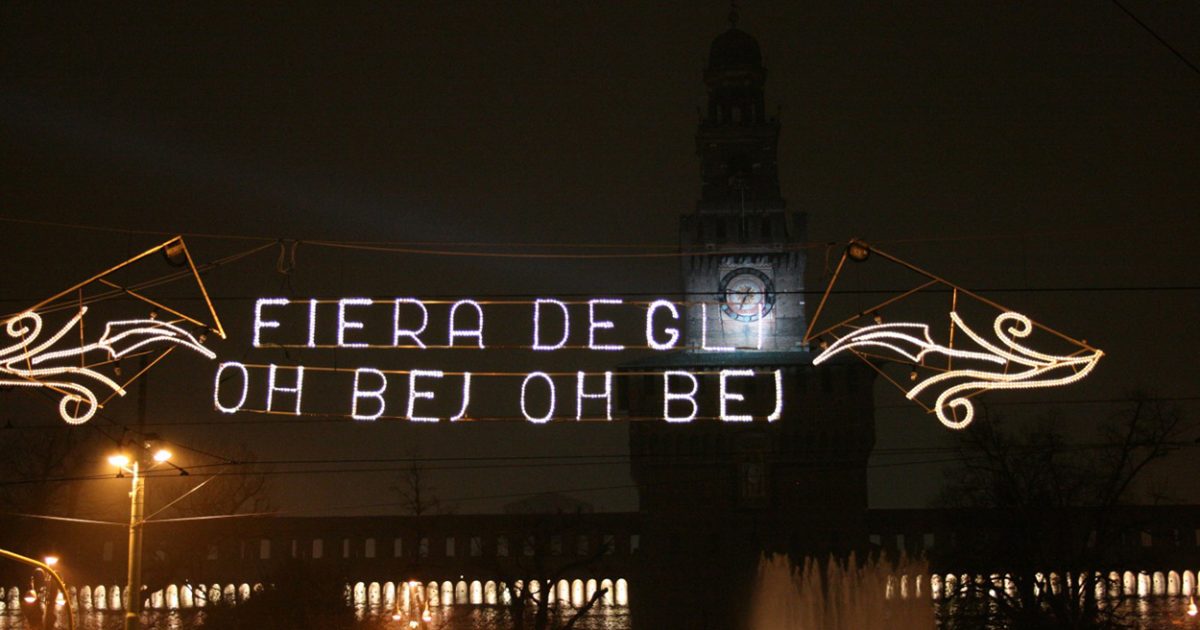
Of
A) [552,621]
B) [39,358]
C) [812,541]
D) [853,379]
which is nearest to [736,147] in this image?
[853,379]

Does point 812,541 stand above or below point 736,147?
below

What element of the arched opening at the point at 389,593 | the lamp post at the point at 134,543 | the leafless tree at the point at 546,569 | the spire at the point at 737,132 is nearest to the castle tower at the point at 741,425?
the spire at the point at 737,132

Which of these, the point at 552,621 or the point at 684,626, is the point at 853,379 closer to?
the point at 684,626

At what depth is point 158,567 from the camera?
66.5 metres

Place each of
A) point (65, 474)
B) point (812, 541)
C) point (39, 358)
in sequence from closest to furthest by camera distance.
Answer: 1. point (39, 358)
2. point (65, 474)
3. point (812, 541)

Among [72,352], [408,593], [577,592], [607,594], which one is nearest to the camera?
[72,352]

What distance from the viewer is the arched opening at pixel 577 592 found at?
234ft

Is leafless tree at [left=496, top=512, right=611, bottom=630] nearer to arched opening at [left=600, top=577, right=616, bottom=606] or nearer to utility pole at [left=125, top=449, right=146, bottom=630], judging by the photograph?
arched opening at [left=600, top=577, right=616, bottom=606]

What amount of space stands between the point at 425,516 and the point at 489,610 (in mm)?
5795

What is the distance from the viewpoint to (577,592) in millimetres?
71562

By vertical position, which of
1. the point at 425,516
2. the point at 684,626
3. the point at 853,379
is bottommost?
the point at 684,626

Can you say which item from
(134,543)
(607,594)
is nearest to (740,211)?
(607,594)

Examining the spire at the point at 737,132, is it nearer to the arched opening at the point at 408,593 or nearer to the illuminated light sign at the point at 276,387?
the arched opening at the point at 408,593

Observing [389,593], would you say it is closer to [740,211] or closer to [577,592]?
[577,592]
